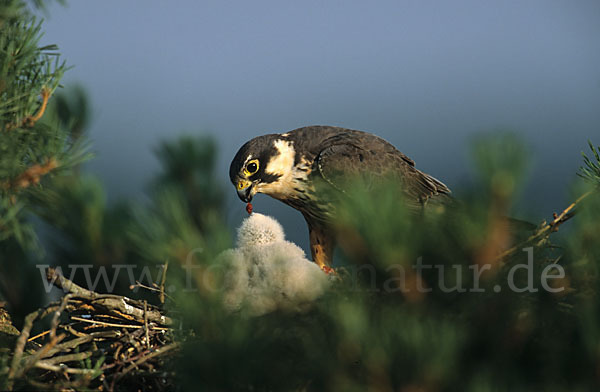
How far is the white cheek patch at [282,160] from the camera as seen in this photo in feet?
9.53

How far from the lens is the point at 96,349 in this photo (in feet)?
5.46

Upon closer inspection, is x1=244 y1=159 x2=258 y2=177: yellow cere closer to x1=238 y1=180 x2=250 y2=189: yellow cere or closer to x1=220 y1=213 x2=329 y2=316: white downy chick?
x1=238 y1=180 x2=250 y2=189: yellow cere

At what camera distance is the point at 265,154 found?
2.91m

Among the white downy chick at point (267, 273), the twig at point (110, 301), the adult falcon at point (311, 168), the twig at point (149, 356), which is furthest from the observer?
the adult falcon at point (311, 168)

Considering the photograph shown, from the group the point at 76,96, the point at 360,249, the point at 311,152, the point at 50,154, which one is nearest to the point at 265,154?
the point at 311,152

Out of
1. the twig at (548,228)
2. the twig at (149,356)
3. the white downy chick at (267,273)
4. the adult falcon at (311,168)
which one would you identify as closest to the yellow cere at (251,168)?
the adult falcon at (311,168)

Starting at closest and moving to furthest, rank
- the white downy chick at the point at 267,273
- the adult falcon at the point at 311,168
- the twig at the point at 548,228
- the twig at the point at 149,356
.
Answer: the twig at the point at 548,228, the white downy chick at the point at 267,273, the twig at the point at 149,356, the adult falcon at the point at 311,168

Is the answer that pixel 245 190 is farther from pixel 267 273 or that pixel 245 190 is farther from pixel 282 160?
pixel 267 273

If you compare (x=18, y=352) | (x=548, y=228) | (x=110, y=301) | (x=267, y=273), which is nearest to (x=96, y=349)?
(x=110, y=301)

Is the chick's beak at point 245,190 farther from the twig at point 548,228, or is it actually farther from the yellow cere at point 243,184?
the twig at point 548,228

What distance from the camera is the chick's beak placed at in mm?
2869

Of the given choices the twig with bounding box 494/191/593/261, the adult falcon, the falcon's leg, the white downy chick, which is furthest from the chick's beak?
the twig with bounding box 494/191/593/261

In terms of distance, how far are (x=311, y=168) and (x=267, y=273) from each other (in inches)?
49.5

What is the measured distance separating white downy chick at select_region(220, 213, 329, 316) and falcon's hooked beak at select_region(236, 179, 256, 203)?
60 cm
